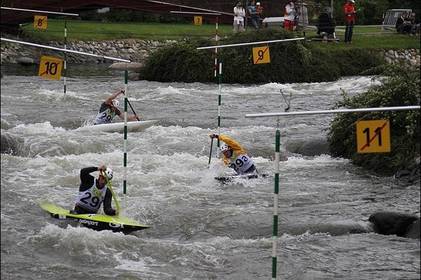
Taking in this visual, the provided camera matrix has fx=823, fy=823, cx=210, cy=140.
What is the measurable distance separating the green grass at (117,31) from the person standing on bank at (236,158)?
2060 centimetres

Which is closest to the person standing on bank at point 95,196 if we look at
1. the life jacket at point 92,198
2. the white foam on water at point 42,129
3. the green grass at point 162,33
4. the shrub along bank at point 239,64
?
the life jacket at point 92,198

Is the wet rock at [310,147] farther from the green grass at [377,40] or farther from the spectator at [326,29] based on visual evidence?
the spectator at [326,29]

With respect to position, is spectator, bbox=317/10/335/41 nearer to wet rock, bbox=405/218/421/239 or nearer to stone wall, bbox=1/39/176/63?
stone wall, bbox=1/39/176/63

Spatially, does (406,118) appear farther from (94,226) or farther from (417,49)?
(417,49)

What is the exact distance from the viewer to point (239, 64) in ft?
96.1

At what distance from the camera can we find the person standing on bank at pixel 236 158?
1466cm

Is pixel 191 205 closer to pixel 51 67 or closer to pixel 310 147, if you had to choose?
pixel 51 67

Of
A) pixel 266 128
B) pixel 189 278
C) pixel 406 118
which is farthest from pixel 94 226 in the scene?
pixel 266 128

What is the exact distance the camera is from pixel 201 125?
20531mm

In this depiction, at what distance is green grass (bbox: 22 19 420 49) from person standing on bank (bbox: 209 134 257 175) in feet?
58.9

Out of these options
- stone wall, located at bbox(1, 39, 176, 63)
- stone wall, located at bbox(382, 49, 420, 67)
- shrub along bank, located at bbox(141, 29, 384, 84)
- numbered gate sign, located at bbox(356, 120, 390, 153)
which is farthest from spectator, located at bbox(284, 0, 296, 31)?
numbered gate sign, located at bbox(356, 120, 390, 153)

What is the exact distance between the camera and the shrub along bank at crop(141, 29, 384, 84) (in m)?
29.1

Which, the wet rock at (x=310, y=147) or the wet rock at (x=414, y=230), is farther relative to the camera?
the wet rock at (x=310, y=147)

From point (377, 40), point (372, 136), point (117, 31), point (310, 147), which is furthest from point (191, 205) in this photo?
point (117, 31)
